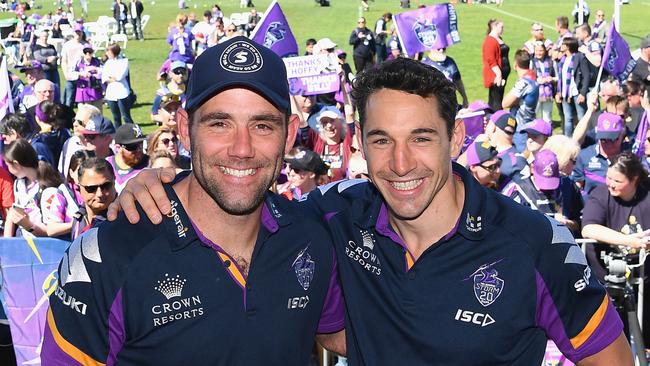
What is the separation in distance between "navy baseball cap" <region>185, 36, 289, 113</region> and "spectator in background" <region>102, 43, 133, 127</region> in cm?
1291

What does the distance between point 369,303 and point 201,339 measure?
2.37 feet

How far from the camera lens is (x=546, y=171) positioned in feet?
23.2

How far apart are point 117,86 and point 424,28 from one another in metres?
6.16

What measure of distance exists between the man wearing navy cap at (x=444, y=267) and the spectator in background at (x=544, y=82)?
41.4ft

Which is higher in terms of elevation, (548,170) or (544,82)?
(548,170)

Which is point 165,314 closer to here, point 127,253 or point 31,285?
point 127,253

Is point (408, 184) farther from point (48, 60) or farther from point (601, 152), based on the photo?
point (48, 60)

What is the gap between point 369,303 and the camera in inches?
130

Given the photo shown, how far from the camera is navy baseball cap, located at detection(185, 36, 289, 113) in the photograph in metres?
2.94

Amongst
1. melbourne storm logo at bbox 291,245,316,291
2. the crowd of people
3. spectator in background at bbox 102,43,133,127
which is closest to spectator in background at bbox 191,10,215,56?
spectator in background at bbox 102,43,133,127

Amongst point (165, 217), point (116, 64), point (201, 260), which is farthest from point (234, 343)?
point (116, 64)

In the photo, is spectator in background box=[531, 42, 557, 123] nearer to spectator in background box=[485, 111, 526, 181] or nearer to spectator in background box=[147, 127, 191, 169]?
spectator in background box=[485, 111, 526, 181]

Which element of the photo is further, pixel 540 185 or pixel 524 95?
pixel 524 95

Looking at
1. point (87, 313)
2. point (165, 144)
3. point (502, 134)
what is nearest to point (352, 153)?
point (502, 134)
